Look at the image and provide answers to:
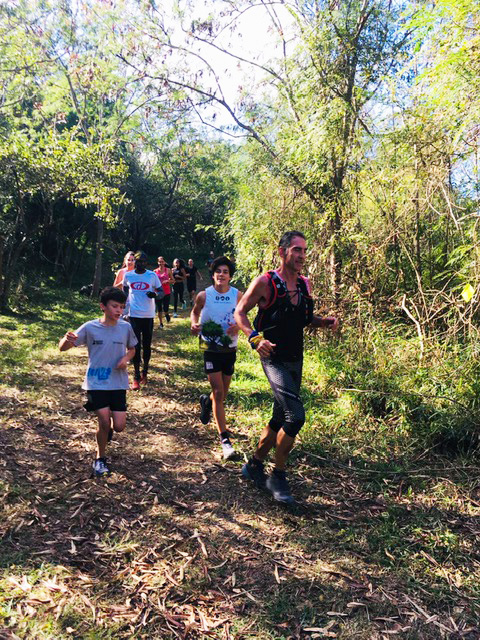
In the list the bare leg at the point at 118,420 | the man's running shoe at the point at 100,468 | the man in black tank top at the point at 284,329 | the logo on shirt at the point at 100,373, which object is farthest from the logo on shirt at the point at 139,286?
the man in black tank top at the point at 284,329

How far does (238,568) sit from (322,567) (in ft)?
1.81

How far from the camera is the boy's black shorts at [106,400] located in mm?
3881

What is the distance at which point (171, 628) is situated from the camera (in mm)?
2410

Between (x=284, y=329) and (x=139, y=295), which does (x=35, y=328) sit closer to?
(x=139, y=295)

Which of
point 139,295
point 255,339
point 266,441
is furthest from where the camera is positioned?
point 139,295

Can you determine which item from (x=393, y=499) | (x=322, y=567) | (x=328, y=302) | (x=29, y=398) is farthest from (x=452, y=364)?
(x=29, y=398)

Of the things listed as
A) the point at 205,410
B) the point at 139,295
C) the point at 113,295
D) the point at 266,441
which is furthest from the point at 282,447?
the point at 139,295

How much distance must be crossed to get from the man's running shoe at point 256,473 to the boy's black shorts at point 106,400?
1.23m

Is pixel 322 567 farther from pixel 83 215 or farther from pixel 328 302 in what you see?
pixel 83 215

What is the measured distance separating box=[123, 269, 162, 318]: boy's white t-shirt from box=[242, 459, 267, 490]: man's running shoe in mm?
3059

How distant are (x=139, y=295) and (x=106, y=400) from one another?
103 inches

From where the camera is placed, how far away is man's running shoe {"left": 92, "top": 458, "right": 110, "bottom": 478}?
3.98 metres

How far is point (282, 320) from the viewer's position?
3.56 metres

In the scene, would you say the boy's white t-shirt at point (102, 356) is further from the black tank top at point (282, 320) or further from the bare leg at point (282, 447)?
the bare leg at point (282, 447)
